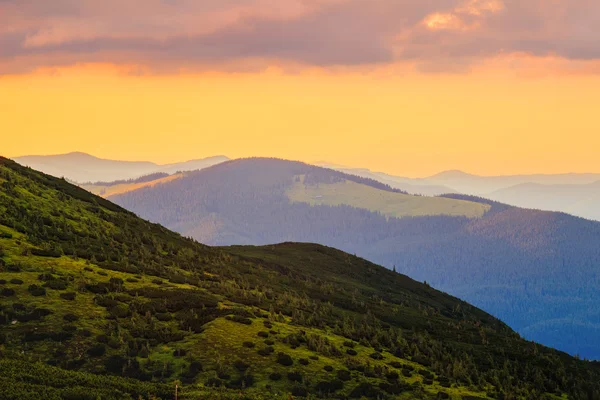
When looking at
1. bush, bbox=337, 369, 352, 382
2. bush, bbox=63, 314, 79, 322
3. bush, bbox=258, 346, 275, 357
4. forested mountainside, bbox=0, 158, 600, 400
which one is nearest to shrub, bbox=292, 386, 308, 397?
forested mountainside, bbox=0, 158, 600, 400

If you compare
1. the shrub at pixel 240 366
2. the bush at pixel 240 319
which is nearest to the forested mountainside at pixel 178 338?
the shrub at pixel 240 366

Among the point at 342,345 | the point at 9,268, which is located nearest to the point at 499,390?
the point at 342,345

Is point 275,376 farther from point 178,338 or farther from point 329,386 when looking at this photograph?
point 178,338

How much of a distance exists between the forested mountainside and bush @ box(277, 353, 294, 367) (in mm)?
105

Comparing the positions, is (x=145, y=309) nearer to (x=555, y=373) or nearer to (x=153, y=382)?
(x=153, y=382)

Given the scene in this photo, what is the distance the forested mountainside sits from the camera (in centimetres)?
3697

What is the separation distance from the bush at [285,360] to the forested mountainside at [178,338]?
0.10 m

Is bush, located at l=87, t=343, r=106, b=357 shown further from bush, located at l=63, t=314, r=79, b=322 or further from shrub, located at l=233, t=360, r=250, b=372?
shrub, located at l=233, t=360, r=250, b=372

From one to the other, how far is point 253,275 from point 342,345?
140 ft

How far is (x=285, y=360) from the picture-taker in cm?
4281

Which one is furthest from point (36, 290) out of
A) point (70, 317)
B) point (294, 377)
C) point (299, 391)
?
point (299, 391)

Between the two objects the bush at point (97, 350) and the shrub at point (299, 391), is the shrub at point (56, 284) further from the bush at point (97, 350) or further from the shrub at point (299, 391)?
the shrub at point (299, 391)

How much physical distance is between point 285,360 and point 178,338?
8256 millimetres

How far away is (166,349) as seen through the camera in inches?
1638
